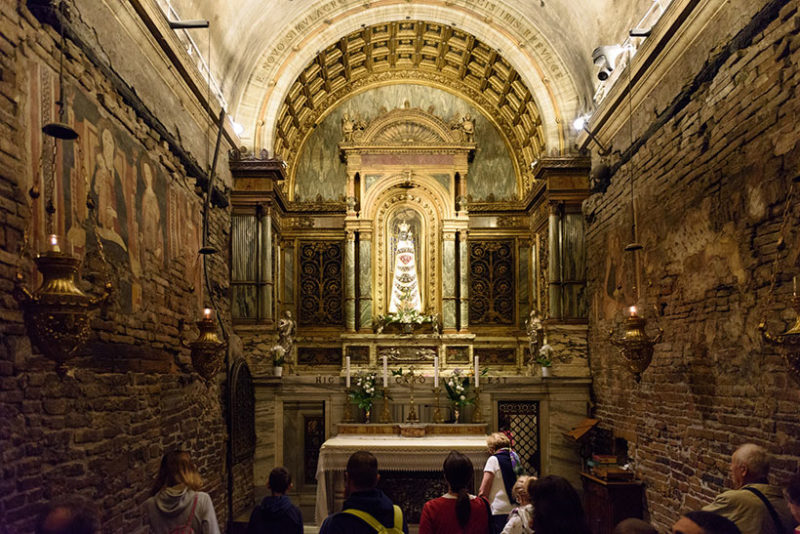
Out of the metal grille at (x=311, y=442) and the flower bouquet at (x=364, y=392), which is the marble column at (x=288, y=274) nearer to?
the metal grille at (x=311, y=442)

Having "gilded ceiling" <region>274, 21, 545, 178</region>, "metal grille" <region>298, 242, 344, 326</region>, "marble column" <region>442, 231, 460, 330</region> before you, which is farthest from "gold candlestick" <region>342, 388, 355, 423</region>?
"gilded ceiling" <region>274, 21, 545, 178</region>

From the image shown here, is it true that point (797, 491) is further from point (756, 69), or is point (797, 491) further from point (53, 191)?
point (53, 191)

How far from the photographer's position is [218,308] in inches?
443

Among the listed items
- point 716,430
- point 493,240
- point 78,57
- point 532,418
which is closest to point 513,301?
point 493,240

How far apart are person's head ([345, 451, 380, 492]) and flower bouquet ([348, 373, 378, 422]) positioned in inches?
285

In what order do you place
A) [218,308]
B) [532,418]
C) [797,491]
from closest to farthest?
[797,491] < [218,308] < [532,418]

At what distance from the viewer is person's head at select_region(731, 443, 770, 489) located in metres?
4.61

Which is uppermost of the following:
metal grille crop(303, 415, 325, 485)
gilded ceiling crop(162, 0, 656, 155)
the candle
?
gilded ceiling crop(162, 0, 656, 155)

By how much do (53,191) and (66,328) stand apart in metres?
1.26

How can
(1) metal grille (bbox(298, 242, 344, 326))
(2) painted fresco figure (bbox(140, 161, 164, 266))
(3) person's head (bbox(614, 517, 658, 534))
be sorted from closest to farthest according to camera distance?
1. (3) person's head (bbox(614, 517, 658, 534))
2. (2) painted fresco figure (bbox(140, 161, 164, 266))
3. (1) metal grille (bbox(298, 242, 344, 326))

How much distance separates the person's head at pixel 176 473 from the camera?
178 inches

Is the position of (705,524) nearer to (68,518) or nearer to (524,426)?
(68,518)

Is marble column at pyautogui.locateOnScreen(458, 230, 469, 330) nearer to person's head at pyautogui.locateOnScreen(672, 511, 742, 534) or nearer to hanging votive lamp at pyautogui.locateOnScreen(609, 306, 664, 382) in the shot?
hanging votive lamp at pyautogui.locateOnScreen(609, 306, 664, 382)

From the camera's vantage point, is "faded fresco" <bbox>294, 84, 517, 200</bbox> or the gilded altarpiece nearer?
the gilded altarpiece
